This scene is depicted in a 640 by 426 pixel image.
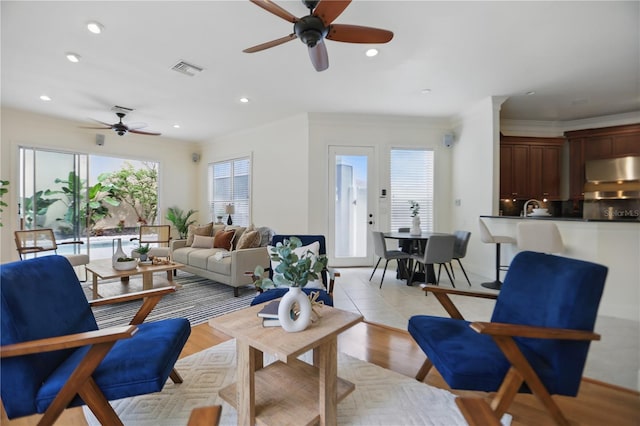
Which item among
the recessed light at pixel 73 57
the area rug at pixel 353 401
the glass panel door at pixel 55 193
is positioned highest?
the recessed light at pixel 73 57

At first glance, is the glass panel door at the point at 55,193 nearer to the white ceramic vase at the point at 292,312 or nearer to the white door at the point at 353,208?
the white door at the point at 353,208

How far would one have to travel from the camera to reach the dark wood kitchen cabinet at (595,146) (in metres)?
4.89

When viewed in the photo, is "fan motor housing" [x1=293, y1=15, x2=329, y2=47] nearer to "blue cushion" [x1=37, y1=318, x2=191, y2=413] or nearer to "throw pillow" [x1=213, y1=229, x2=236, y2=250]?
"blue cushion" [x1=37, y1=318, x2=191, y2=413]

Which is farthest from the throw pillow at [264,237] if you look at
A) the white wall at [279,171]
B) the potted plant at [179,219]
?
the potted plant at [179,219]

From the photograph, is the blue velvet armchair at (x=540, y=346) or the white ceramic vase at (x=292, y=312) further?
the white ceramic vase at (x=292, y=312)

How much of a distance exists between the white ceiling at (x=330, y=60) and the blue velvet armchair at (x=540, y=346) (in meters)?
2.25

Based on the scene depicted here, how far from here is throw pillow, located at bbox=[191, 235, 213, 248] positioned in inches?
189

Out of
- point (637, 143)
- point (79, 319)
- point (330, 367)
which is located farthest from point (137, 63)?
point (637, 143)

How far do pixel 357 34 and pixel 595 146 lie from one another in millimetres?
5618

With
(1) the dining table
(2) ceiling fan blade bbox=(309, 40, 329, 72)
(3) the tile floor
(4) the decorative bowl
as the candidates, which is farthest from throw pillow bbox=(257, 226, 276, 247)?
(2) ceiling fan blade bbox=(309, 40, 329, 72)

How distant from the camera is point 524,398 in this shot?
171 centimetres

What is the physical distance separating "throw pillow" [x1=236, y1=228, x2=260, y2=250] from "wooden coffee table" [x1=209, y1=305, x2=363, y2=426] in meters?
2.39

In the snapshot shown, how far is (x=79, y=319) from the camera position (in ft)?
5.22

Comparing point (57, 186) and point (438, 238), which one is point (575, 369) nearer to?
point (438, 238)
